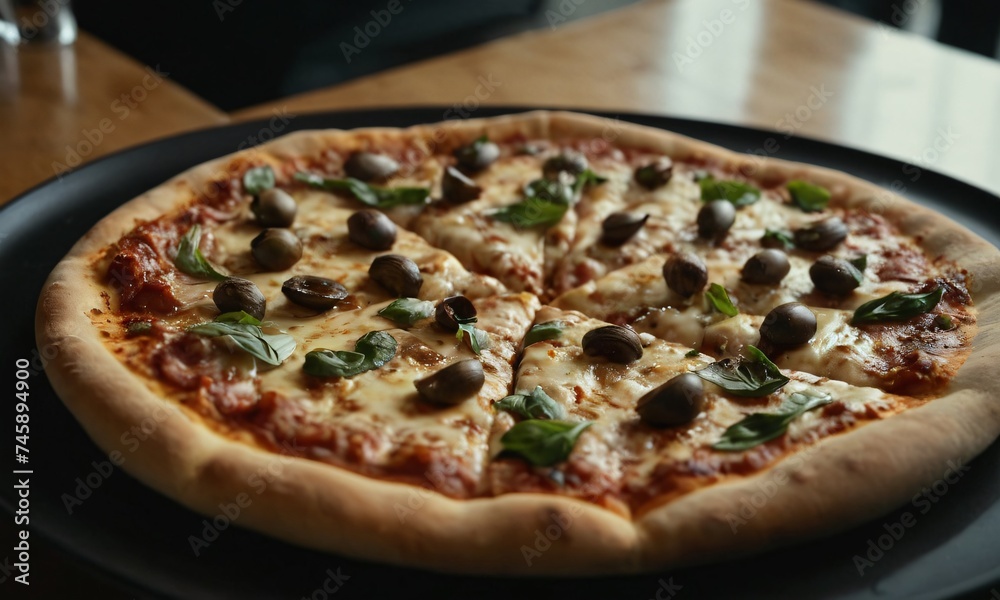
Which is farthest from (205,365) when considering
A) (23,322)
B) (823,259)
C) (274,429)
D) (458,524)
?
(823,259)

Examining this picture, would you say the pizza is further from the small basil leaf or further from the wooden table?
the wooden table

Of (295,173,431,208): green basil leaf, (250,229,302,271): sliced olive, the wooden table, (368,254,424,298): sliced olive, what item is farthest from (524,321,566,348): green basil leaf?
the wooden table

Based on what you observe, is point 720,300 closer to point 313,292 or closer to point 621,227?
point 621,227

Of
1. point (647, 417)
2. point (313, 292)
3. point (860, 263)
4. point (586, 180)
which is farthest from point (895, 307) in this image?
point (313, 292)

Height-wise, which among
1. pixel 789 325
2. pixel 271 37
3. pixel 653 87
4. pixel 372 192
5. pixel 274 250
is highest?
pixel 789 325

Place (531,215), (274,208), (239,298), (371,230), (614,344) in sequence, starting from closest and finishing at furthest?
(614,344) → (239,298) → (371,230) → (274,208) → (531,215)

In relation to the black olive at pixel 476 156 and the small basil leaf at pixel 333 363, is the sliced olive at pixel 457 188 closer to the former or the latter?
the black olive at pixel 476 156

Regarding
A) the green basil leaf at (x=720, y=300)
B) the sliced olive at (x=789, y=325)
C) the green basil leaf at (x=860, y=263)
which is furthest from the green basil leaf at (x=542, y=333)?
the green basil leaf at (x=860, y=263)
